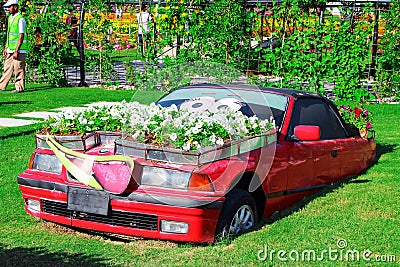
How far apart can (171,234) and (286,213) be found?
145 centimetres

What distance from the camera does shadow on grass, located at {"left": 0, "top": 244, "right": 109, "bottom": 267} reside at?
4.96m

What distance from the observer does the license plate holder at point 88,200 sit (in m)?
5.47

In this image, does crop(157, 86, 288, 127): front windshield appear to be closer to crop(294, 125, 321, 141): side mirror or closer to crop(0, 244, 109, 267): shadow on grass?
crop(294, 125, 321, 141): side mirror

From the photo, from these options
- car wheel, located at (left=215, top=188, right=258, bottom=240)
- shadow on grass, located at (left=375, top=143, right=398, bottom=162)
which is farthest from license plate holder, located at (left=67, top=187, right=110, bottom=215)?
shadow on grass, located at (left=375, top=143, right=398, bottom=162)

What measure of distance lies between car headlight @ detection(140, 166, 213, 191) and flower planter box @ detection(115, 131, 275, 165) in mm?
104

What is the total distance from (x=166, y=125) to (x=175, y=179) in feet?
1.74

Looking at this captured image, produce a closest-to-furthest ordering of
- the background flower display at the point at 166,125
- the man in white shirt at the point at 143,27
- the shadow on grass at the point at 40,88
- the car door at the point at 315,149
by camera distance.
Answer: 1. the background flower display at the point at 166,125
2. the car door at the point at 315,149
3. the man in white shirt at the point at 143,27
4. the shadow on grass at the point at 40,88

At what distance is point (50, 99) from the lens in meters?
15.1

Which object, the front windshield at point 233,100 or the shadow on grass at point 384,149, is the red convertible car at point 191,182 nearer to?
the front windshield at point 233,100

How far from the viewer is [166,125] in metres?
5.75

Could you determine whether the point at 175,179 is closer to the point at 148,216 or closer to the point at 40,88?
the point at 148,216

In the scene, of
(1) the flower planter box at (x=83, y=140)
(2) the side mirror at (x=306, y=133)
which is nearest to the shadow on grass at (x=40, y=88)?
(1) the flower planter box at (x=83, y=140)

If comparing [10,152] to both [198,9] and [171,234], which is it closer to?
[171,234]

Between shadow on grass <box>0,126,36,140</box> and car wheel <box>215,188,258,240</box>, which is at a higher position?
car wheel <box>215,188,258,240</box>
